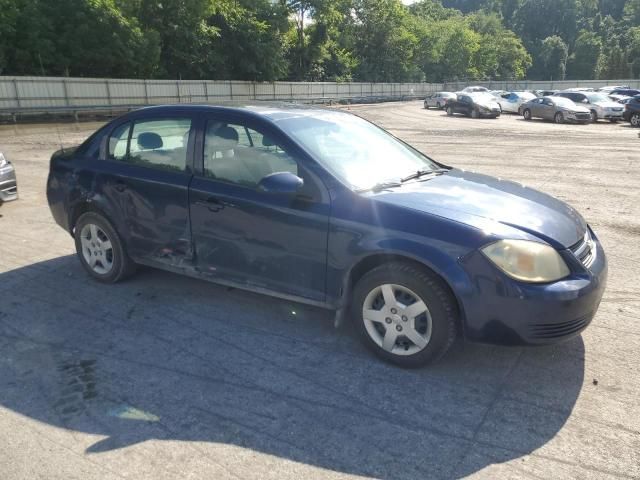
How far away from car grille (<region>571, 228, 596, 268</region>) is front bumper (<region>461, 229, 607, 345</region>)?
130 millimetres

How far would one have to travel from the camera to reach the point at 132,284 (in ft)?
16.3

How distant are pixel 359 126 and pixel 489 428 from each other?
2738 millimetres

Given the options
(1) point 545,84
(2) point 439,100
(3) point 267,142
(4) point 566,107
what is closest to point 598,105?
(4) point 566,107

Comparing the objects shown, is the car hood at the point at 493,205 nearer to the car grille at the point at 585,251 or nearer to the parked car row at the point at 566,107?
the car grille at the point at 585,251

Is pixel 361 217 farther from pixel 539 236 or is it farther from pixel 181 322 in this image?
pixel 181 322

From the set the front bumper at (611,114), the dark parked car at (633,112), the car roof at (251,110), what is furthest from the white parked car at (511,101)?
the car roof at (251,110)

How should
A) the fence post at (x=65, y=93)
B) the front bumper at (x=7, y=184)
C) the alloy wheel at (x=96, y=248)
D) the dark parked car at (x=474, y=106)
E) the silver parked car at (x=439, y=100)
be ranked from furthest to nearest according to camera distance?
the silver parked car at (x=439, y=100) → the dark parked car at (x=474, y=106) → the fence post at (x=65, y=93) → the front bumper at (x=7, y=184) → the alloy wheel at (x=96, y=248)

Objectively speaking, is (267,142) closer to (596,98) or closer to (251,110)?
(251,110)

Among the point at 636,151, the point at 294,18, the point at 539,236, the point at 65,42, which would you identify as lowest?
the point at 636,151

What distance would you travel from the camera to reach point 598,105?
27156mm

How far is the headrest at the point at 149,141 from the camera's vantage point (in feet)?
14.9

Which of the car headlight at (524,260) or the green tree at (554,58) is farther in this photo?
the green tree at (554,58)

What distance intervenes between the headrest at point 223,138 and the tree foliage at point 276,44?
3160 centimetres

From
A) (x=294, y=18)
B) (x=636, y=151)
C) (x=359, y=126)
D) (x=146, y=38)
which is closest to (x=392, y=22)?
(x=294, y=18)
